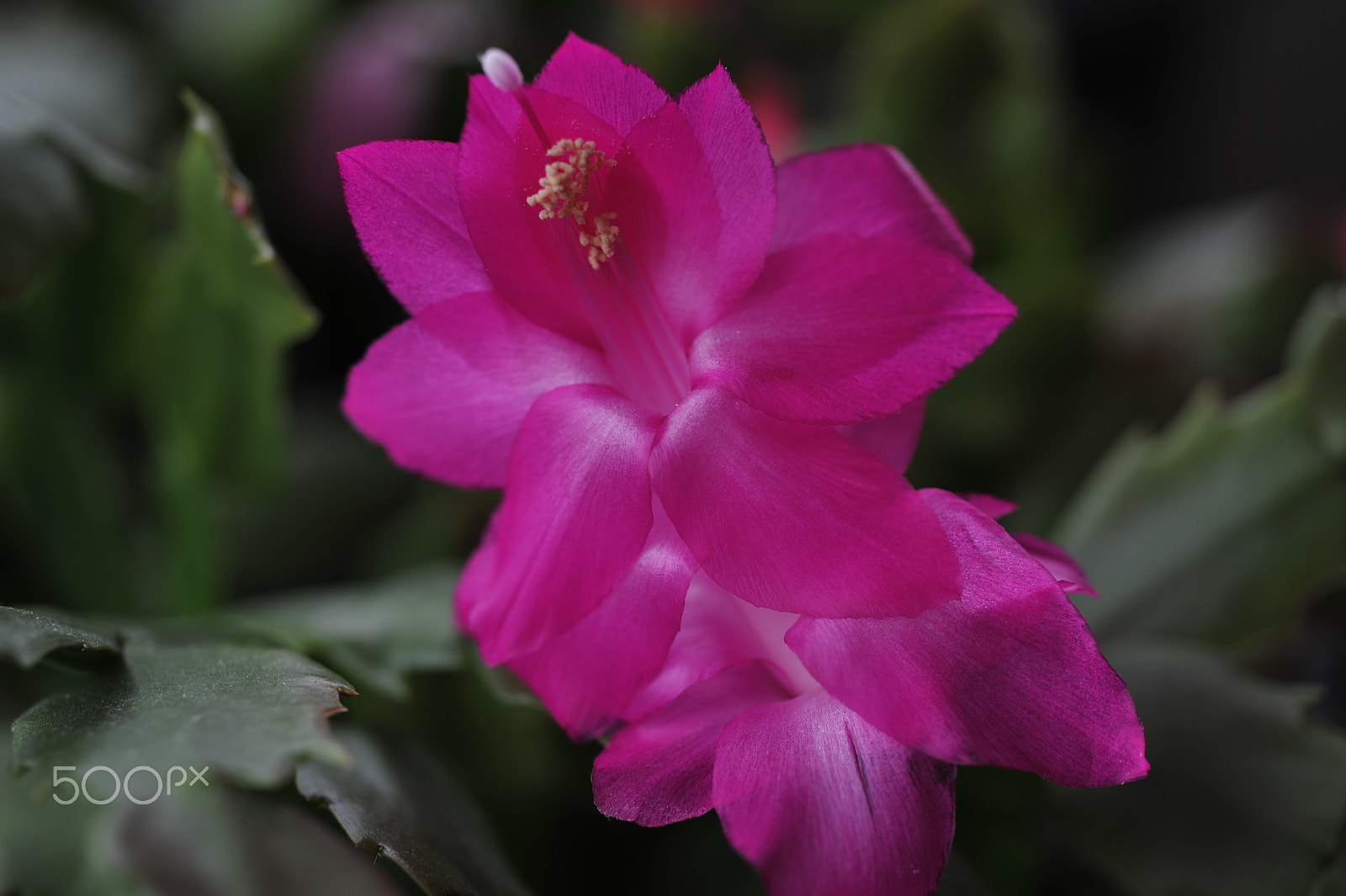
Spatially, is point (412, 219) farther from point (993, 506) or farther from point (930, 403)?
point (930, 403)

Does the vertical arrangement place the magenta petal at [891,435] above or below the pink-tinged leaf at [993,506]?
above

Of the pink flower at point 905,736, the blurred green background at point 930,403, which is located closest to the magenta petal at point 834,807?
the pink flower at point 905,736

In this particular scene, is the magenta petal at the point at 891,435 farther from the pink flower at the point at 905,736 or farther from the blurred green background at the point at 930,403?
the blurred green background at the point at 930,403

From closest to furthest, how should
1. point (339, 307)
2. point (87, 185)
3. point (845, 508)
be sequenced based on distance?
1. point (845, 508)
2. point (87, 185)
3. point (339, 307)

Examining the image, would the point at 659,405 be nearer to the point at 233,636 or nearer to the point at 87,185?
the point at 233,636

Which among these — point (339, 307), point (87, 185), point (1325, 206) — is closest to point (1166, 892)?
point (87, 185)

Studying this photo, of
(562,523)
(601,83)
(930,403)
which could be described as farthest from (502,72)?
(930,403)
